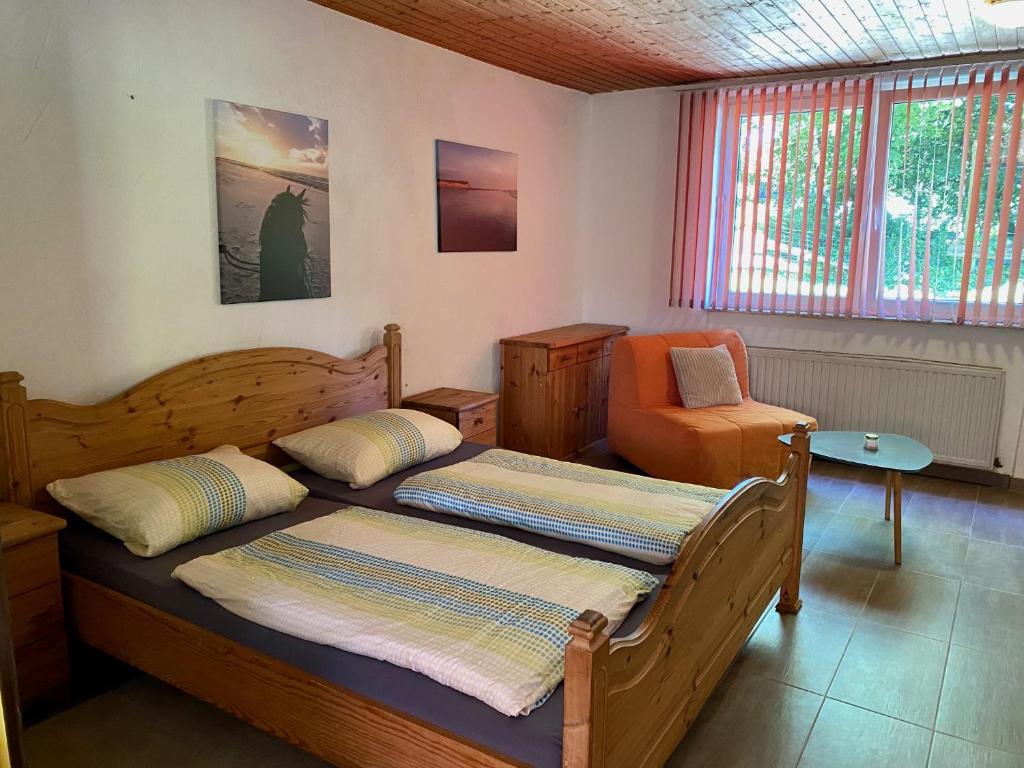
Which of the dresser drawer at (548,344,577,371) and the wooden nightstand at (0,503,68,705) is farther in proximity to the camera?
the dresser drawer at (548,344,577,371)

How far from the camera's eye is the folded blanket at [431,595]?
1695mm

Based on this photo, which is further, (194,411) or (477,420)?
(477,420)

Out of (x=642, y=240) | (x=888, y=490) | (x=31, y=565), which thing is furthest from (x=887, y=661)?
(x=642, y=240)

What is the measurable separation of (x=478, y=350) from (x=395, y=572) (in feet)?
8.09

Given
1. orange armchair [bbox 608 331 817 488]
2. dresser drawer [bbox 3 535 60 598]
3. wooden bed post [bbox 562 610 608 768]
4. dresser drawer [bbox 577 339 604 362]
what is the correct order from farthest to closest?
dresser drawer [bbox 577 339 604 362]
orange armchair [bbox 608 331 817 488]
dresser drawer [bbox 3 535 60 598]
wooden bed post [bbox 562 610 608 768]

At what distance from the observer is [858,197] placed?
4.52 m

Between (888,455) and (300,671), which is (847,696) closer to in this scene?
(888,455)

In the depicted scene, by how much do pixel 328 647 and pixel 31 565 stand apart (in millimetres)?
974

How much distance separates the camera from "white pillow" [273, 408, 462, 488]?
9.75 ft

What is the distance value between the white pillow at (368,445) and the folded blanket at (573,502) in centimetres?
20

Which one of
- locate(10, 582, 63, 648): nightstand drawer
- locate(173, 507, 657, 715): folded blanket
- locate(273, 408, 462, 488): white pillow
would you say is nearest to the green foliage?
locate(273, 408, 462, 488): white pillow

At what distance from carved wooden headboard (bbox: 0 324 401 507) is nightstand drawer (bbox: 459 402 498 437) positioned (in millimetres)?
370

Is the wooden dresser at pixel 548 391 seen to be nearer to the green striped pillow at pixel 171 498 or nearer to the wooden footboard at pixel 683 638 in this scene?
the wooden footboard at pixel 683 638

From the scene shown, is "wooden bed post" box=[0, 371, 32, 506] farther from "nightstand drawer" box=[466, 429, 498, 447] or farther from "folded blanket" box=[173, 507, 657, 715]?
"nightstand drawer" box=[466, 429, 498, 447]
